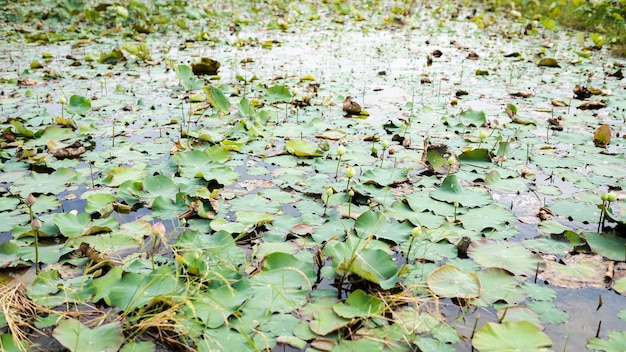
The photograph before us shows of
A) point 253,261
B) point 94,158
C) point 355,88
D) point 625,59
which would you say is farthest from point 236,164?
point 625,59

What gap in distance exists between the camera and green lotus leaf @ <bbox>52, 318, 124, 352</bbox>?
4.60 ft

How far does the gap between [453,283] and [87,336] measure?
1.16 m

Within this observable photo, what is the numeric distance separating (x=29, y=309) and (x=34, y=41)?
6.01 metres

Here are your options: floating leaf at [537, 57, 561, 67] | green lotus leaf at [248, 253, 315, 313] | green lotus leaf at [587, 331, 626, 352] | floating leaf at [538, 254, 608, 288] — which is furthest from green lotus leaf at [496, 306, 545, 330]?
floating leaf at [537, 57, 561, 67]

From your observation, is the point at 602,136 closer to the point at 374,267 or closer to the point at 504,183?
the point at 504,183

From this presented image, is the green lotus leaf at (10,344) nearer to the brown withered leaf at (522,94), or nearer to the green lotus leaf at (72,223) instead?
the green lotus leaf at (72,223)

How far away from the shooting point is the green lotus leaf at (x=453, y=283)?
165cm

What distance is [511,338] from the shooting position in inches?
56.9

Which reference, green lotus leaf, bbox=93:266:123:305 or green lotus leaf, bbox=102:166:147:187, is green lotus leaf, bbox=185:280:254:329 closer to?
green lotus leaf, bbox=93:266:123:305

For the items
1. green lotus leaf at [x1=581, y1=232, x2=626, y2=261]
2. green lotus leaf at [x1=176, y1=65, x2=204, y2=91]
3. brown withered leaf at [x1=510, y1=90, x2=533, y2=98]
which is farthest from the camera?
brown withered leaf at [x1=510, y1=90, x2=533, y2=98]

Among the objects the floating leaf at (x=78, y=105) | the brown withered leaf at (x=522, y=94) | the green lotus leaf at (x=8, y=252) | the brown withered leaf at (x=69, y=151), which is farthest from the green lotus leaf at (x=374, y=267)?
the brown withered leaf at (x=522, y=94)

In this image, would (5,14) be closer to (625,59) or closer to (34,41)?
(34,41)

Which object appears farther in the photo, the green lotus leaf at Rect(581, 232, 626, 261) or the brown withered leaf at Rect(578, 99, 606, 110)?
the brown withered leaf at Rect(578, 99, 606, 110)

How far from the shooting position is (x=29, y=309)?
1593mm
